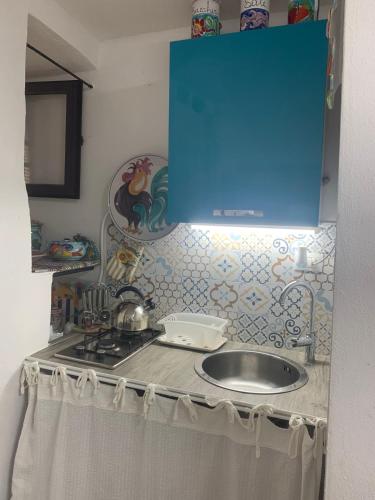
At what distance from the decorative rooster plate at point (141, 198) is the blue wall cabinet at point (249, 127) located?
1.05 ft

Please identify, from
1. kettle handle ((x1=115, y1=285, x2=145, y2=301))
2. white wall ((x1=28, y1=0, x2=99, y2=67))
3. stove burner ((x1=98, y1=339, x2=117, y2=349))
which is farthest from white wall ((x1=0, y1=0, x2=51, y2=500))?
kettle handle ((x1=115, y1=285, x2=145, y2=301))

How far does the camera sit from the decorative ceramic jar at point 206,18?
1510mm

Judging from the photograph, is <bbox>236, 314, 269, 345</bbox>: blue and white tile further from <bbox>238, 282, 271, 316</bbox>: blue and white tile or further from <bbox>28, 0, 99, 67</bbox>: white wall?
<bbox>28, 0, 99, 67</bbox>: white wall

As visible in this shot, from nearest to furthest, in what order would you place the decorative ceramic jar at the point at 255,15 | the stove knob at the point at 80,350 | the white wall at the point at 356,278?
1. the white wall at the point at 356,278
2. the decorative ceramic jar at the point at 255,15
3. the stove knob at the point at 80,350

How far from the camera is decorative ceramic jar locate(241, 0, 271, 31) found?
144cm

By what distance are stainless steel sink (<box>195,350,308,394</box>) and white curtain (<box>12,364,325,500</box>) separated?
13.1 inches

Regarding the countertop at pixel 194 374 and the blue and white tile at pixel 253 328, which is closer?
the countertop at pixel 194 374

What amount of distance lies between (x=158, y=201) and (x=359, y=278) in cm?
145

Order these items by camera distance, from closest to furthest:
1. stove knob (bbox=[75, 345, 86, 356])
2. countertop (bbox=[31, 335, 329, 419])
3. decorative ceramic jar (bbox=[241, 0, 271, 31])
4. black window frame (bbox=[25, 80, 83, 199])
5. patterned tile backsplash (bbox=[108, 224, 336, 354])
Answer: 1. countertop (bbox=[31, 335, 329, 419])
2. decorative ceramic jar (bbox=[241, 0, 271, 31])
3. stove knob (bbox=[75, 345, 86, 356])
4. patterned tile backsplash (bbox=[108, 224, 336, 354])
5. black window frame (bbox=[25, 80, 83, 199])

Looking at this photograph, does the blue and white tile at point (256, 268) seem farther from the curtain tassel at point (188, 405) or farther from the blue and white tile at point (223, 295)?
the curtain tassel at point (188, 405)

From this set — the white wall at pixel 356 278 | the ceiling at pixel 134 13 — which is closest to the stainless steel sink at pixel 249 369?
the white wall at pixel 356 278

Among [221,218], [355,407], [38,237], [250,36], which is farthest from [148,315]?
[355,407]

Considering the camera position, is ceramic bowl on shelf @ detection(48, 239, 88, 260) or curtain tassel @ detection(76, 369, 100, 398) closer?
curtain tassel @ detection(76, 369, 100, 398)

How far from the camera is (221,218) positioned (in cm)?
147
